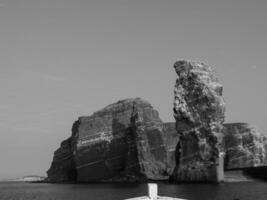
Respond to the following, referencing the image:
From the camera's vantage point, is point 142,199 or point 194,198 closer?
point 142,199

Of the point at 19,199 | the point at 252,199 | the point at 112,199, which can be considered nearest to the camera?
the point at 252,199

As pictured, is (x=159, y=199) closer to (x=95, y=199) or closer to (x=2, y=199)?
(x=95, y=199)

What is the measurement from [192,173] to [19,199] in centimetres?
7348

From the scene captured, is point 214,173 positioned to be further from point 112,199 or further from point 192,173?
point 112,199

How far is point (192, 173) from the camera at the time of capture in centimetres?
19988

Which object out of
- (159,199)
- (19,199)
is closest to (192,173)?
(19,199)

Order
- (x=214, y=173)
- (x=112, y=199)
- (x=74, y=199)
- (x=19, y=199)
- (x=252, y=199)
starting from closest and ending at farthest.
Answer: (x=252, y=199)
(x=112, y=199)
(x=74, y=199)
(x=19, y=199)
(x=214, y=173)

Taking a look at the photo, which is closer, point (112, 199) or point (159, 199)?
point (159, 199)

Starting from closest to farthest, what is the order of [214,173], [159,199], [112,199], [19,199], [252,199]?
[159,199] → [252,199] → [112,199] → [19,199] → [214,173]

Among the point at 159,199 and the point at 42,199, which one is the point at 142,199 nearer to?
the point at 159,199

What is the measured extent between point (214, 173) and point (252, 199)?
281 ft

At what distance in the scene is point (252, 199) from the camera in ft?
363

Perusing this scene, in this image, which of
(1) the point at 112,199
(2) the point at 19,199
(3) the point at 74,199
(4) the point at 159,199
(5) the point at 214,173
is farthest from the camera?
(5) the point at 214,173

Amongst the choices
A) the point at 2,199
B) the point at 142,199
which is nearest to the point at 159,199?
the point at 142,199
